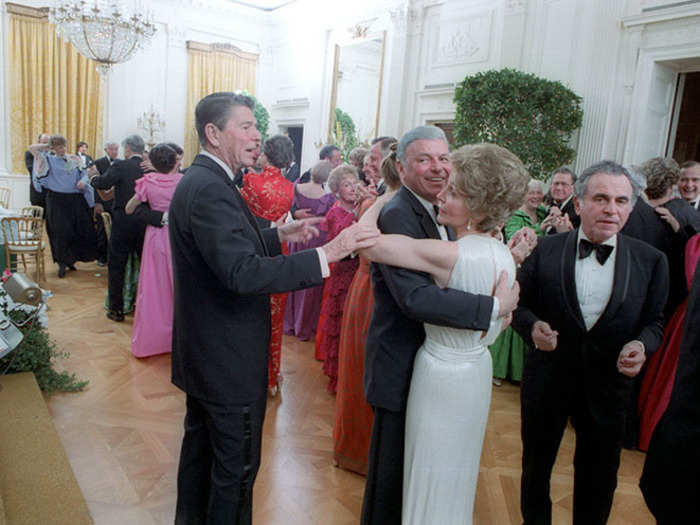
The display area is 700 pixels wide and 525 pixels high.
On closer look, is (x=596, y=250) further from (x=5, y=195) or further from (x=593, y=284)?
(x=5, y=195)

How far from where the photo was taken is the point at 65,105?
1084cm

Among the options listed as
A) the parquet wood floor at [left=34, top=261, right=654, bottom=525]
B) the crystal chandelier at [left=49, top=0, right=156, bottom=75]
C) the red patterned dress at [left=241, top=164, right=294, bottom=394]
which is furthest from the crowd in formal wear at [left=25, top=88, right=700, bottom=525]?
the crystal chandelier at [left=49, top=0, right=156, bottom=75]

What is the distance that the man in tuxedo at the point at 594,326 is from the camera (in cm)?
197

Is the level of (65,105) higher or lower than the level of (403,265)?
higher

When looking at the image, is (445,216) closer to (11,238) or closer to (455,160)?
(455,160)

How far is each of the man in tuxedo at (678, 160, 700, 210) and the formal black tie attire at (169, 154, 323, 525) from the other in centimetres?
345

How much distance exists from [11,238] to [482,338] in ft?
20.0

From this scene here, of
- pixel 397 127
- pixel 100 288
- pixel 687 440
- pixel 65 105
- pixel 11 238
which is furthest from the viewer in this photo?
pixel 65 105

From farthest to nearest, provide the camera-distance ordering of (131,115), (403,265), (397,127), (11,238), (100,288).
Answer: (131,115), (397,127), (100,288), (11,238), (403,265)

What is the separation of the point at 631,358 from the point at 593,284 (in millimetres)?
301

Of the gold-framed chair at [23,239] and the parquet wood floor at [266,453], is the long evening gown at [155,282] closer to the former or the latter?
the parquet wood floor at [266,453]

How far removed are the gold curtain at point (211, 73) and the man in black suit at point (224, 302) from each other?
1134cm

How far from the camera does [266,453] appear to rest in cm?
306

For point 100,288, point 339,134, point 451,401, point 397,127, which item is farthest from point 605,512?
point 339,134
